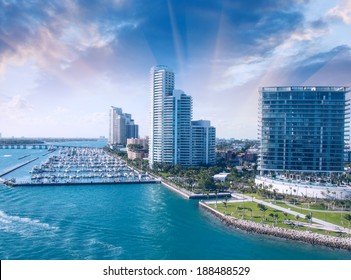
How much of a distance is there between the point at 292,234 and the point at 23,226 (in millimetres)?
16023

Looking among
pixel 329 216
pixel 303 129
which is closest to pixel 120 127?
pixel 303 129

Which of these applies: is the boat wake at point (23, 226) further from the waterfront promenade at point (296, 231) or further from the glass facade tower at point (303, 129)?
the glass facade tower at point (303, 129)

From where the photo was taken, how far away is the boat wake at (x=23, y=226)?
63.6 ft

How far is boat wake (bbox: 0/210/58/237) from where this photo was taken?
19.4 m

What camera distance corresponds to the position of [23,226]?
66.8 ft

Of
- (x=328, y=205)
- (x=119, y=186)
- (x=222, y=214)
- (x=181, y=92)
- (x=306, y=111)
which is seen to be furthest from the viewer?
(x=181, y=92)

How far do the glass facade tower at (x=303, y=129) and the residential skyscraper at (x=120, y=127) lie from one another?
86.7 metres

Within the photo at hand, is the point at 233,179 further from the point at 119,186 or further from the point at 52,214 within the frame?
the point at 52,214

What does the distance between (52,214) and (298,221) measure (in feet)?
54.8

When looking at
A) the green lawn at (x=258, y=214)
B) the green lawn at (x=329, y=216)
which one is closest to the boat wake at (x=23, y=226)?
the green lawn at (x=258, y=214)

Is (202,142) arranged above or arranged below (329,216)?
above

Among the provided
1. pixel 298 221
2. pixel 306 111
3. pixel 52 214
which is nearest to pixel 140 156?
pixel 306 111

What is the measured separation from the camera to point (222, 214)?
77.0 ft

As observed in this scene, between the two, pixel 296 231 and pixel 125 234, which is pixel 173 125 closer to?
pixel 125 234
